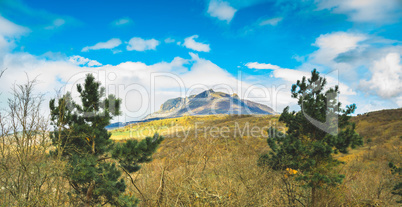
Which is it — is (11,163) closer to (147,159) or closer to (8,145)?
(8,145)

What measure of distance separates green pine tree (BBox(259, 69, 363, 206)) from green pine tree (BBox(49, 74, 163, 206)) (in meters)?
4.97

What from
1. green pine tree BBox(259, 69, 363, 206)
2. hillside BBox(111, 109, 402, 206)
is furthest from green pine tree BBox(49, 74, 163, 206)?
green pine tree BBox(259, 69, 363, 206)

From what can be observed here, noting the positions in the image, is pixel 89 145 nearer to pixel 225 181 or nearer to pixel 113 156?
pixel 113 156

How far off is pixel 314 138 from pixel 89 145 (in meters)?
8.33

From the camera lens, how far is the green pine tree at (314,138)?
6.89 metres

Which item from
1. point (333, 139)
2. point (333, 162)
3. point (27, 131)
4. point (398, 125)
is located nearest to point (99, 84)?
point (27, 131)

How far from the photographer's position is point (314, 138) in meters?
7.82

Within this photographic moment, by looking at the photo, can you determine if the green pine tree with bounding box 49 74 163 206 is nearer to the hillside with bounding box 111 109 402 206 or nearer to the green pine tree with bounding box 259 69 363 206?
the hillside with bounding box 111 109 402 206

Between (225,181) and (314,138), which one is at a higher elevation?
(314,138)

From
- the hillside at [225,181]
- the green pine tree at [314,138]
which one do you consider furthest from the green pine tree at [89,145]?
the green pine tree at [314,138]

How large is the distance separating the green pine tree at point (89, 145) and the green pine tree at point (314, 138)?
4.97 meters

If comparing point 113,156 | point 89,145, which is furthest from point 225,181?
point 89,145

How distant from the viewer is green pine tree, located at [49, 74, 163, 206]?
6.50 m

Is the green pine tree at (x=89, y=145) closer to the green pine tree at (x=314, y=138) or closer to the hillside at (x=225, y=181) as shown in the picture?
the hillside at (x=225, y=181)
